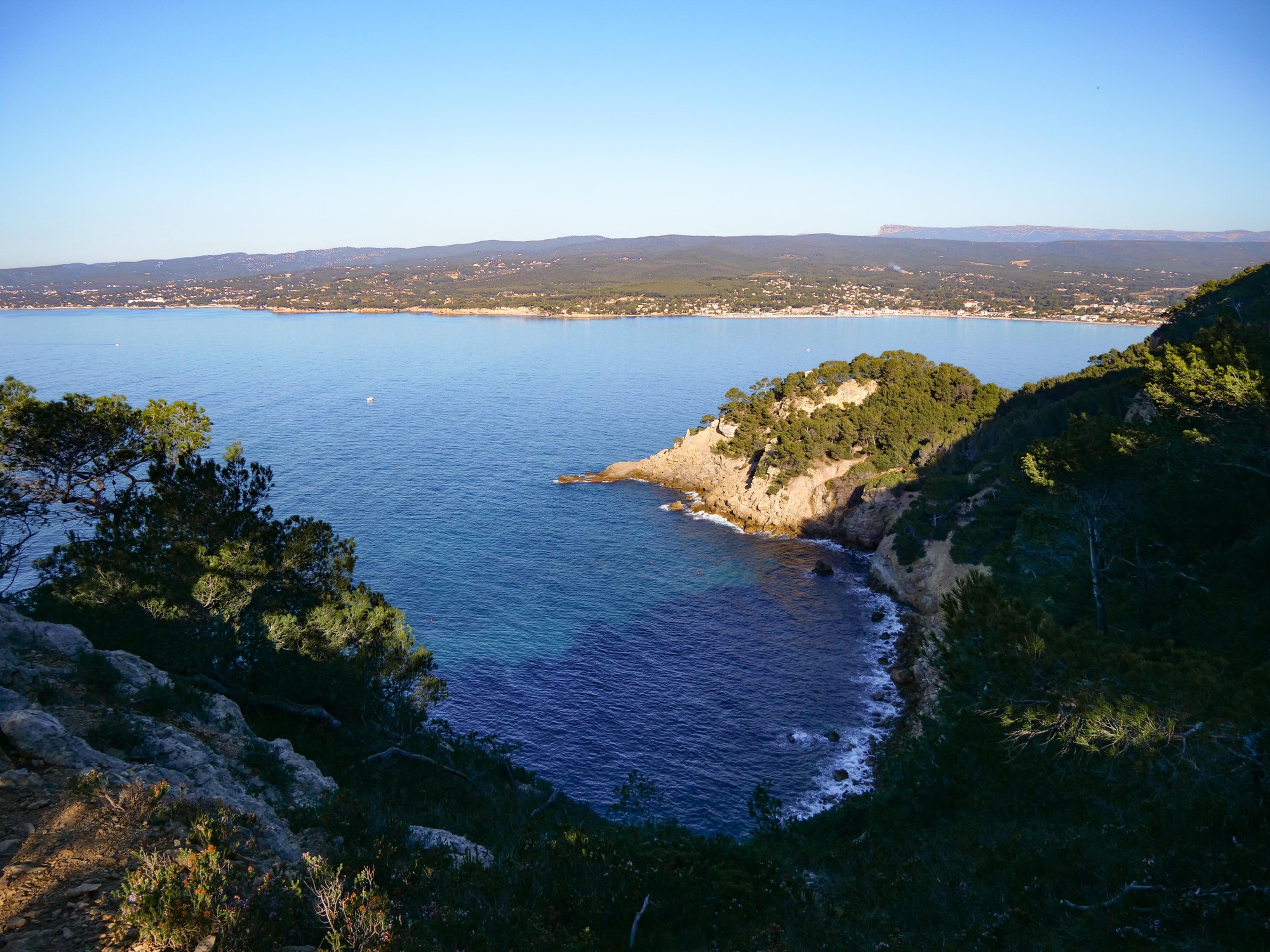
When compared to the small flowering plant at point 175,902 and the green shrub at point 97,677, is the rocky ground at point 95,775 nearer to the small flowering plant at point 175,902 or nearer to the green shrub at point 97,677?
the green shrub at point 97,677

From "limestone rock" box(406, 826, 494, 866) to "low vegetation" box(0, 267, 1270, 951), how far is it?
15.0 inches

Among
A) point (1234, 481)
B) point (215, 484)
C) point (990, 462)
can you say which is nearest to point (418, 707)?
point (215, 484)

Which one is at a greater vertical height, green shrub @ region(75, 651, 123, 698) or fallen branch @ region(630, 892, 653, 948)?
green shrub @ region(75, 651, 123, 698)

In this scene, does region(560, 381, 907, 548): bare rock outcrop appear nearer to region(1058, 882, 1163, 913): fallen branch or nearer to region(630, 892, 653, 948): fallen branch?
region(1058, 882, 1163, 913): fallen branch

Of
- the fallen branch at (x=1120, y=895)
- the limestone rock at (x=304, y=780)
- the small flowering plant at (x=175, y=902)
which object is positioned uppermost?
the small flowering plant at (x=175, y=902)

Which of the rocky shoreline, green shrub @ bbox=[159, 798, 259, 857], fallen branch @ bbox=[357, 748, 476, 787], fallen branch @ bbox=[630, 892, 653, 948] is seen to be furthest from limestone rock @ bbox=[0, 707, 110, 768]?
the rocky shoreline

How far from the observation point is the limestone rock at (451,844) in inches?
431

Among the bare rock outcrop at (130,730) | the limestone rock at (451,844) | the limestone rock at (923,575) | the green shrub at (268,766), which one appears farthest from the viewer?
the limestone rock at (923,575)

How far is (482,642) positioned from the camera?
39.0 metres

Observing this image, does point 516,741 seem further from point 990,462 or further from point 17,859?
point 990,462

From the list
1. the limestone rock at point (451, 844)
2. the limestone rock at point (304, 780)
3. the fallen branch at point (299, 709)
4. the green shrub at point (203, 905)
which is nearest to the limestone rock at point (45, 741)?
the green shrub at point (203, 905)

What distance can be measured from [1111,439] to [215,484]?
2454 centimetres

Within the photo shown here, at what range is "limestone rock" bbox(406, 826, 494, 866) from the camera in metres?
11.0

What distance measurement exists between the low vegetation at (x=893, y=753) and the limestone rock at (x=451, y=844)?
1.25ft
